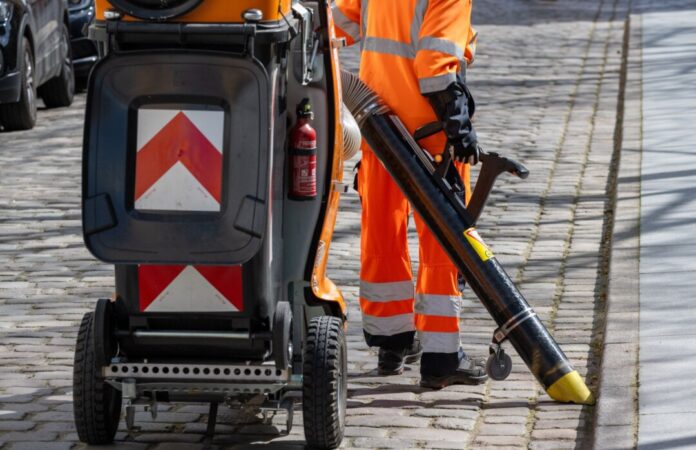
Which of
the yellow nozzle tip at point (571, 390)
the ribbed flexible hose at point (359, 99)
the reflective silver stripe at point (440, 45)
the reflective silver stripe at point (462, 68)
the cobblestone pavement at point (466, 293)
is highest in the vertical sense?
the reflective silver stripe at point (440, 45)

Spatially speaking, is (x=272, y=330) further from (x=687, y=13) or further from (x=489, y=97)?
(x=687, y=13)

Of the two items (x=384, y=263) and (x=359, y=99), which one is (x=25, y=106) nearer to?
(x=384, y=263)

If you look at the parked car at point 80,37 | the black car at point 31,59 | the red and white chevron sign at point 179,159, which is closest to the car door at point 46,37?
the black car at point 31,59

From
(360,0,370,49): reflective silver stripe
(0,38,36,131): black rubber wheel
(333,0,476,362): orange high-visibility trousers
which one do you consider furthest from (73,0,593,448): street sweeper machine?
(0,38,36,131): black rubber wheel

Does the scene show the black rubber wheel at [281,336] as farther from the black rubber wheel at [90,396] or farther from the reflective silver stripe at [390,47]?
the reflective silver stripe at [390,47]

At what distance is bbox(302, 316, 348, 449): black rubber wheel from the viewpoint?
5121 millimetres

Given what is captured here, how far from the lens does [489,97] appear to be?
1500cm

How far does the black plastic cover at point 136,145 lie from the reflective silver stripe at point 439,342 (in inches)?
62.2

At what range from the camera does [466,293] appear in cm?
786

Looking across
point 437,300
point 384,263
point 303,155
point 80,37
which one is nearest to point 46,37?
point 80,37

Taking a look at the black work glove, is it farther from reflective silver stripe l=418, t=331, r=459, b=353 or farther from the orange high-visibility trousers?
reflective silver stripe l=418, t=331, r=459, b=353

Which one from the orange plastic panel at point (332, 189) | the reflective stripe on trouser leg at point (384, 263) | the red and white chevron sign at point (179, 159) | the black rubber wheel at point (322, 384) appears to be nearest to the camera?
the red and white chevron sign at point (179, 159)

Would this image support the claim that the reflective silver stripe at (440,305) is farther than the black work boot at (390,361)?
No

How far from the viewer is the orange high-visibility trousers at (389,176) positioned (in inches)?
236
